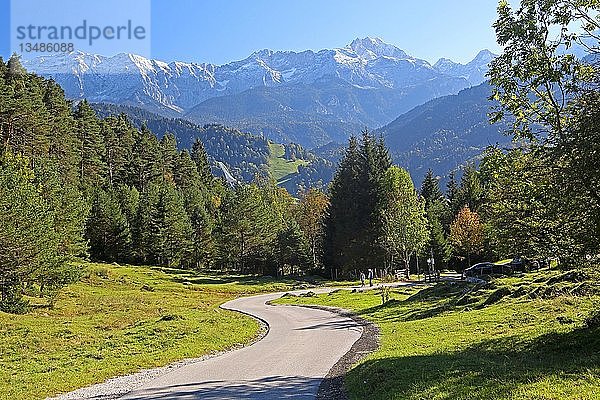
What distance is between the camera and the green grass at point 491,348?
11625 millimetres

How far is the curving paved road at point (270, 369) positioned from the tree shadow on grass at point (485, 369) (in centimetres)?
227

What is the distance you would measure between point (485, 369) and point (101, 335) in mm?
25044

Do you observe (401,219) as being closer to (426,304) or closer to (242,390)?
(426,304)

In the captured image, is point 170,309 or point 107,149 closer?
point 170,309

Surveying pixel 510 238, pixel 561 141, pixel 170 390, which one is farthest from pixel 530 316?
pixel 170 390

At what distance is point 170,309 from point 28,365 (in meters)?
25.1

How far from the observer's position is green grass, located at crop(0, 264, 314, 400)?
19.7 m

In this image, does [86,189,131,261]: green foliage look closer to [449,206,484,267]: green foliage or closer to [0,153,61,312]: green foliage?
[0,153,61,312]: green foliage

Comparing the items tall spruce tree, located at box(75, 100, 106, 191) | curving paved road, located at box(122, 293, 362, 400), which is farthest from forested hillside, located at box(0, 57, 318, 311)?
curving paved road, located at box(122, 293, 362, 400)

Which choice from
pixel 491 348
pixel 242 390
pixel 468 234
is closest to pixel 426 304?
pixel 491 348

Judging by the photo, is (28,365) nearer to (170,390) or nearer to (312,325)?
(170,390)

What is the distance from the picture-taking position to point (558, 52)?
17.9 metres

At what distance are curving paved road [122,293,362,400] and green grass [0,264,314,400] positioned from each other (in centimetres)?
244

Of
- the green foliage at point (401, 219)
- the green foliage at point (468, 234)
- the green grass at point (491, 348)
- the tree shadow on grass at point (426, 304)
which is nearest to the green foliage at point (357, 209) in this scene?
the green foliage at point (401, 219)
